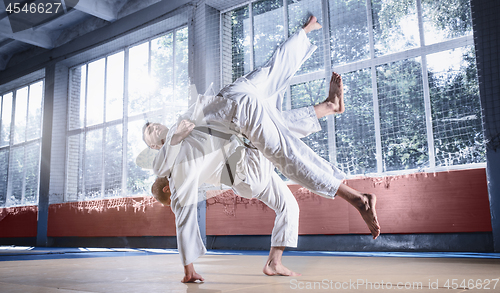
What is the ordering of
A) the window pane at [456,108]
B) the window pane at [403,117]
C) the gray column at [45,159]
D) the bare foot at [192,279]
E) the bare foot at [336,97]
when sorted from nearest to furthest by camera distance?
1. the bare foot at [192,279]
2. the bare foot at [336,97]
3. the window pane at [456,108]
4. the window pane at [403,117]
5. the gray column at [45,159]

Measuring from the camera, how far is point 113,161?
652 cm

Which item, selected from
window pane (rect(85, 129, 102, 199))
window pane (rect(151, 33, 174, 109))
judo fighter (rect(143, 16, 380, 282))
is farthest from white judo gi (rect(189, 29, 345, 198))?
window pane (rect(85, 129, 102, 199))

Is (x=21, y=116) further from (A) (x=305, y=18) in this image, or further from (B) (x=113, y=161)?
(A) (x=305, y=18)

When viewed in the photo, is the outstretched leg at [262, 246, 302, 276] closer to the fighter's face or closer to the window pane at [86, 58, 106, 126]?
the fighter's face

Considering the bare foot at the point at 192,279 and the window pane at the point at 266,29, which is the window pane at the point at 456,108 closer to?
the window pane at the point at 266,29

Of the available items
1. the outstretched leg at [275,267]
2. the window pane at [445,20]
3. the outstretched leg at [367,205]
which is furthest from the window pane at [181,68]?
the outstretched leg at [367,205]

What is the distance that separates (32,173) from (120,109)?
8.44 feet

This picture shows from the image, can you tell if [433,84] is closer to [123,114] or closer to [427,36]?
[427,36]

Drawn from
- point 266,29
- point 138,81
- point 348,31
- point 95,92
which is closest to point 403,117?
point 348,31

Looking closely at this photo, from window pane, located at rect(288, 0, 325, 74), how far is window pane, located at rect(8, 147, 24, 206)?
20.3 ft

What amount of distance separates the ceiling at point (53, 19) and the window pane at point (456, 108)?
168 inches

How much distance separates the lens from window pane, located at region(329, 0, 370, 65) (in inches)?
173

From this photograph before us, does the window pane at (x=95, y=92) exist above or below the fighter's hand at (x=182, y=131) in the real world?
above

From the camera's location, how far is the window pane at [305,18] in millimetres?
4677
